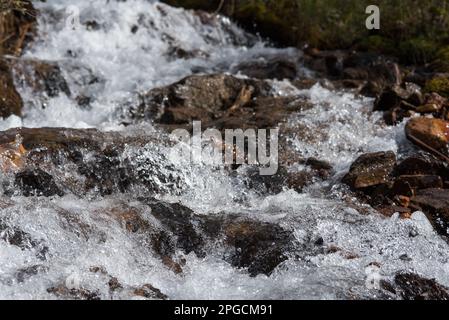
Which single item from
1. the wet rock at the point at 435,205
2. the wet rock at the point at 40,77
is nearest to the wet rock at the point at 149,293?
the wet rock at the point at 435,205

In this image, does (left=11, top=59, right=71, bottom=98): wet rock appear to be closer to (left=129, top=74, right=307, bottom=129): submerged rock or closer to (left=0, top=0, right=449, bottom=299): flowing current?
(left=0, top=0, right=449, bottom=299): flowing current

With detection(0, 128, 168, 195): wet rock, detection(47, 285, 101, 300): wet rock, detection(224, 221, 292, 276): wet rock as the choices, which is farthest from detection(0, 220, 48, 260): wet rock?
detection(224, 221, 292, 276): wet rock

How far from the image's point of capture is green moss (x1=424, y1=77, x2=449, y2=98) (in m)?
7.10

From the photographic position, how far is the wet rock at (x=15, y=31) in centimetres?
834

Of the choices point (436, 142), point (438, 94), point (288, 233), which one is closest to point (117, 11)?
point (438, 94)

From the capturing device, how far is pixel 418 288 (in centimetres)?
372

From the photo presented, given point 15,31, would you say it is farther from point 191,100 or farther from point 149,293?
point 149,293

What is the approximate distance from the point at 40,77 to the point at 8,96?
1.97 feet

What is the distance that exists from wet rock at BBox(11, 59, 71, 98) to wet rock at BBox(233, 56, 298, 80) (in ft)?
8.09

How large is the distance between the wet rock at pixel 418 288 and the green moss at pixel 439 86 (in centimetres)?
373

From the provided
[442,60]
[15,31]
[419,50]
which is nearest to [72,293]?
[15,31]

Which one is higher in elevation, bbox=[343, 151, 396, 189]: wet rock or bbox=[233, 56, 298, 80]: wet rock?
bbox=[233, 56, 298, 80]: wet rock

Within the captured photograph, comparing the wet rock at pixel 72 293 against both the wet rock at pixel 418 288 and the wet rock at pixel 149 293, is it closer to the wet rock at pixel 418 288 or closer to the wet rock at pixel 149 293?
the wet rock at pixel 149 293

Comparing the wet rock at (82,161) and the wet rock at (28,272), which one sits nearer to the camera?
the wet rock at (28,272)
